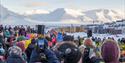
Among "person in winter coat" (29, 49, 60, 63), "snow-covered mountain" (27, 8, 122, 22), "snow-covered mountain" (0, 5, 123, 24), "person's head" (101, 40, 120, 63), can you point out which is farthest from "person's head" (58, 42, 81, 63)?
"snow-covered mountain" (27, 8, 122, 22)

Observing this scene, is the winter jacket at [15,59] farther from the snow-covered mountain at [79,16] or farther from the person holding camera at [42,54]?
the snow-covered mountain at [79,16]

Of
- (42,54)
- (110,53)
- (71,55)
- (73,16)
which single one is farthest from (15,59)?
(73,16)

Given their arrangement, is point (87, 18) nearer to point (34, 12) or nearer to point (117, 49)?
point (34, 12)

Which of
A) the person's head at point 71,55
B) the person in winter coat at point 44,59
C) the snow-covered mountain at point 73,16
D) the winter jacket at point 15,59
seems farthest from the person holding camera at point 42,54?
the snow-covered mountain at point 73,16

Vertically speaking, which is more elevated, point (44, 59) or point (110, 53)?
point (110, 53)

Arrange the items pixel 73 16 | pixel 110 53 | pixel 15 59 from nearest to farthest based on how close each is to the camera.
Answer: pixel 110 53 → pixel 15 59 → pixel 73 16

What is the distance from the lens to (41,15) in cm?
10850

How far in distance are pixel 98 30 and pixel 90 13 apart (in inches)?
2434

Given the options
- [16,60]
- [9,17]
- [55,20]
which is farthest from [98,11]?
[16,60]

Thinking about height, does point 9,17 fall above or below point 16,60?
below

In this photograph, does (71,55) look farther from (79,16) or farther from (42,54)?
(79,16)

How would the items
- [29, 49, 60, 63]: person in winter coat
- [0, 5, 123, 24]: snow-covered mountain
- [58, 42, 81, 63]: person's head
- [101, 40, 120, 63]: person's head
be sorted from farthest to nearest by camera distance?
[0, 5, 123, 24]: snow-covered mountain < [29, 49, 60, 63]: person in winter coat < [58, 42, 81, 63]: person's head < [101, 40, 120, 63]: person's head

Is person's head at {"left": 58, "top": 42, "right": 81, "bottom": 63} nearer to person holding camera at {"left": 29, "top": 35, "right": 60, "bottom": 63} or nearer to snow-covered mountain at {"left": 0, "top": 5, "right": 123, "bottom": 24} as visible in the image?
person holding camera at {"left": 29, "top": 35, "right": 60, "bottom": 63}

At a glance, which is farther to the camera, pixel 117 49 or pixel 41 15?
pixel 41 15
